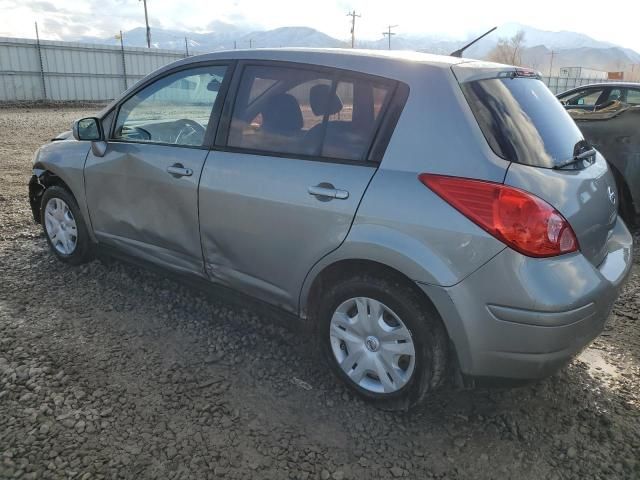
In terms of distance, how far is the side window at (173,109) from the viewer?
3.14 m

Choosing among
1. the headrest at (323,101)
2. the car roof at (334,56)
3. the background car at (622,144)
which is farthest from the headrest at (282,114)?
the background car at (622,144)

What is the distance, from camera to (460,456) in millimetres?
2301

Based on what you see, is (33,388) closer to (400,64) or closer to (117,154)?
(117,154)

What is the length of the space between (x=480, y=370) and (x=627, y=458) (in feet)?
2.53

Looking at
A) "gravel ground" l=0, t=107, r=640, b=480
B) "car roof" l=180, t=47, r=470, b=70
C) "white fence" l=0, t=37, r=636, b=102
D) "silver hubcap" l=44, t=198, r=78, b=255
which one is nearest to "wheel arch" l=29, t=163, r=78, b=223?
"silver hubcap" l=44, t=198, r=78, b=255

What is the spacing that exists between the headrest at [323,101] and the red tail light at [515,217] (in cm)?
81

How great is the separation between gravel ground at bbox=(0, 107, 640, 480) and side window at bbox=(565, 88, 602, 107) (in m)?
6.30

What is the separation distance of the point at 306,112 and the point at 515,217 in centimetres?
122

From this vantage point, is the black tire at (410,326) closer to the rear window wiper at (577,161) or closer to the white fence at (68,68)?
the rear window wiper at (577,161)

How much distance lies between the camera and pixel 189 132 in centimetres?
321

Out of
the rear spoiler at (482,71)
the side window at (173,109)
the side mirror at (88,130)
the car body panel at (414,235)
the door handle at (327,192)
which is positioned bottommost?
the car body panel at (414,235)

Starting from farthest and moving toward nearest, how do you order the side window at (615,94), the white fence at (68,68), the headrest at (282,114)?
the white fence at (68,68)
the side window at (615,94)
the headrest at (282,114)

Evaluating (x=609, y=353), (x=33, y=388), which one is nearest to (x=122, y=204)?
(x=33, y=388)

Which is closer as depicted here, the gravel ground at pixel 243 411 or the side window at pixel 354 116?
the gravel ground at pixel 243 411
